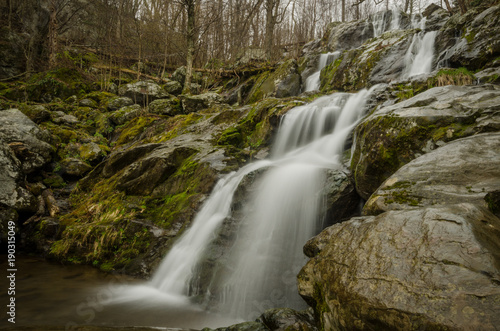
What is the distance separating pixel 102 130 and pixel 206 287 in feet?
32.4

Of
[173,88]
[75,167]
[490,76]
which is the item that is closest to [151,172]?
[75,167]

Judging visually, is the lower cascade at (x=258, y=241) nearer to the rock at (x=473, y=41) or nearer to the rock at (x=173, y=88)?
the rock at (x=473, y=41)

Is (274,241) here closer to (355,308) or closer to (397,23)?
(355,308)

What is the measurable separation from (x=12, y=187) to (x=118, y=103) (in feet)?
27.4

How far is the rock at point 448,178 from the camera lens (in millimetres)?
2244

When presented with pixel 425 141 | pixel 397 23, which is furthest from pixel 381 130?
pixel 397 23

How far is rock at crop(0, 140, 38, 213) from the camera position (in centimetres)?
530

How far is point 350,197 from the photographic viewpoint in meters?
3.98

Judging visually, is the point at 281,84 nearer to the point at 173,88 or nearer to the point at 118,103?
the point at 173,88

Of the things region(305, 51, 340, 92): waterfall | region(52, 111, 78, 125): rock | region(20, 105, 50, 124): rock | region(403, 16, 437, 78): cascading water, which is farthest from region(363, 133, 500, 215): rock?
region(52, 111, 78, 125): rock

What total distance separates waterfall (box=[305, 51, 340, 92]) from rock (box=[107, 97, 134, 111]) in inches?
355

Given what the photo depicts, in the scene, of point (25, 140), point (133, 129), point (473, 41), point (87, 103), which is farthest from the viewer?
point (87, 103)

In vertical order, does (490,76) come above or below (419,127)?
above

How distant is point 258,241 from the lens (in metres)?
4.23
